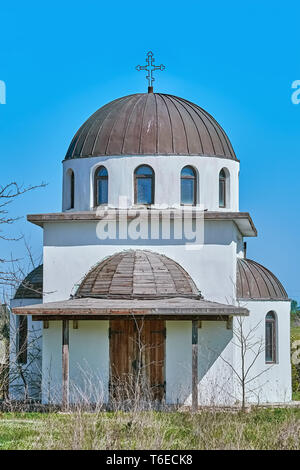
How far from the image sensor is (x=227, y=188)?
2539 cm

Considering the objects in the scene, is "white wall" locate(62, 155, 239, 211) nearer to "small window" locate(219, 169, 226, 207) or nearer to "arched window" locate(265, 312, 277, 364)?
"small window" locate(219, 169, 226, 207)

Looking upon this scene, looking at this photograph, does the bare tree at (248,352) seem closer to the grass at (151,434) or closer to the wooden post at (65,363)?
the wooden post at (65,363)

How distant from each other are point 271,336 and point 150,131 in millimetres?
6296

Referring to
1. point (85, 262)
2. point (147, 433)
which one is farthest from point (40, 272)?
point (147, 433)

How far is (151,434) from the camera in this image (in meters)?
14.7

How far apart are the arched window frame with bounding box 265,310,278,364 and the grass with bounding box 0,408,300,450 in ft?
28.3

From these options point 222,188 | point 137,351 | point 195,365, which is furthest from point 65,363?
point 222,188

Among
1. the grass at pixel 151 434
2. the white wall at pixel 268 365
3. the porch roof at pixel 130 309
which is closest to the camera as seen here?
the grass at pixel 151 434

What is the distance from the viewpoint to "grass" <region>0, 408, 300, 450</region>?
13.7 metres

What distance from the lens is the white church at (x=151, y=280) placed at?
22203 mm

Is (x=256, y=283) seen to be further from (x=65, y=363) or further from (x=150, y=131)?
(x=65, y=363)

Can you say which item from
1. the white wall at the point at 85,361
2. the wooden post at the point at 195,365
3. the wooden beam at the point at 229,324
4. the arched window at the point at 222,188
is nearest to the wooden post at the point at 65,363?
the white wall at the point at 85,361

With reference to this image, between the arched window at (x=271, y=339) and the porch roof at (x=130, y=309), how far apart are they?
183 inches
